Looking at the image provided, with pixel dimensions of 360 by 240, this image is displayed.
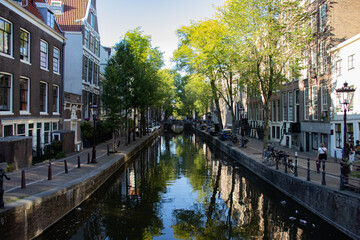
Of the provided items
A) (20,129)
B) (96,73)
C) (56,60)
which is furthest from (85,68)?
(20,129)

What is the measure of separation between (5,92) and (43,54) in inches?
239

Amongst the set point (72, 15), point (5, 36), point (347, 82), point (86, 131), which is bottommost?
point (86, 131)

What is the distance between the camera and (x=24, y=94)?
19297mm

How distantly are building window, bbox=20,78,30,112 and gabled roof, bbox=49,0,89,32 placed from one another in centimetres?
1192

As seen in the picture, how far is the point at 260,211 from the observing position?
40.2 ft

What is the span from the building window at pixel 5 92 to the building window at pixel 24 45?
220 centimetres

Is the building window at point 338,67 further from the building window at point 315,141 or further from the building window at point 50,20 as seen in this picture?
the building window at point 50,20

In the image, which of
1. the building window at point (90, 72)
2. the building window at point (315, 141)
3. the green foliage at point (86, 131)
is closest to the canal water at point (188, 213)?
the building window at point (315, 141)

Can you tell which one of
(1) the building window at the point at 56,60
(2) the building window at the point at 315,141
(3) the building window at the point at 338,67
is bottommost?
(2) the building window at the point at 315,141

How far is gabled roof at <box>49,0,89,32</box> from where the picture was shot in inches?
1159

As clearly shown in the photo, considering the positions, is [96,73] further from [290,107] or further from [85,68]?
[290,107]

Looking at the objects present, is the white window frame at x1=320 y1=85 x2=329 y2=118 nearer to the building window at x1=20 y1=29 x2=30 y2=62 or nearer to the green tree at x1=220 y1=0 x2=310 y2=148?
the green tree at x1=220 y1=0 x2=310 y2=148

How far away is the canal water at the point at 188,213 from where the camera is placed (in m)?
9.70

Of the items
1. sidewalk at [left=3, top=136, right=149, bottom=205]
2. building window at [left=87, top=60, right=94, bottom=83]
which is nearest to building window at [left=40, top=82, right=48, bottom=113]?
sidewalk at [left=3, top=136, right=149, bottom=205]
